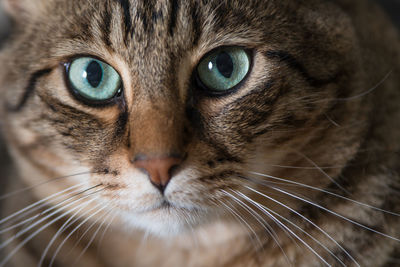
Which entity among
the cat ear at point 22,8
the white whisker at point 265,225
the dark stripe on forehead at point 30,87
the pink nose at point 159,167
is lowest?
the white whisker at point 265,225

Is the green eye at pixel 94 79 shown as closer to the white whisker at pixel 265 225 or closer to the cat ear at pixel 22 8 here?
the cat ear at pixel 22 8

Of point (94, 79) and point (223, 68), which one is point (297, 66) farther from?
point (94, 79)

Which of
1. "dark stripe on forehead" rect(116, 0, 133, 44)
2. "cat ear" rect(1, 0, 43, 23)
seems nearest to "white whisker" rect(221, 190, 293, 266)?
"dark stripe on forehead" rect(116, 0, 133, 44)

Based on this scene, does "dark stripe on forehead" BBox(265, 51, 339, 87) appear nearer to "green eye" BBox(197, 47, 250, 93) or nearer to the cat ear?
"green eye" BBox(197, 47, 250, 93)

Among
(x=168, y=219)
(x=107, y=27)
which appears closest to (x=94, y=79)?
(x=107, y=27)

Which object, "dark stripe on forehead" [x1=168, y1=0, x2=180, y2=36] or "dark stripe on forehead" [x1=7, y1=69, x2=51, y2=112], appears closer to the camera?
"dark stripe on forehead" [x1=168, y1=0, x2=180, y2=36]

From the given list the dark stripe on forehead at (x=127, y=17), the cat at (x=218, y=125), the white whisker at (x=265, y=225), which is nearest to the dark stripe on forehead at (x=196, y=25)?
the cat at (x=218, y=125)
